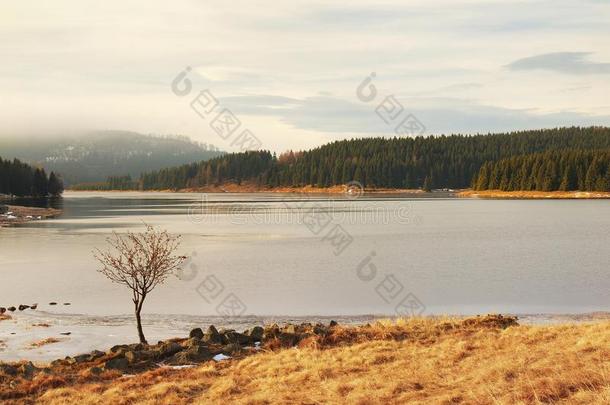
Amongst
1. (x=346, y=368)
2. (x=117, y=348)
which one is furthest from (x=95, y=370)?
(x=346, y=368)

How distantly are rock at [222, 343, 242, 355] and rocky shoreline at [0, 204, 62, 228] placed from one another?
2952 inches

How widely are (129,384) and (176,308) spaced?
14060mm

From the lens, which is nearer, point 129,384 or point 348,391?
point 348,391

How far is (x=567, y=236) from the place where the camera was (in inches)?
2430

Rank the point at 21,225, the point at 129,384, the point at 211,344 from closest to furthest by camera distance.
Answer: the point at 129,384, the point at 211,344, the point at 21,225

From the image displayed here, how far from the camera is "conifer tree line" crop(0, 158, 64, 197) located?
529ft

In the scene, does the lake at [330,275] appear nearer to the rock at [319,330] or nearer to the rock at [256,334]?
the rock at [256,334]

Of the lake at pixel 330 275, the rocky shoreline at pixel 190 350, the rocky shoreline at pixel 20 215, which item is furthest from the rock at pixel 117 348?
the rocky shoreline at pixel 20 215

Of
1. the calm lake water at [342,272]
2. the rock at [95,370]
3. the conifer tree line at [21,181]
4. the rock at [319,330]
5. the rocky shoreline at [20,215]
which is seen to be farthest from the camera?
the conifer tree line at [21,181]

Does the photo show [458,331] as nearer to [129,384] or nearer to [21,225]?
A: [129,384]

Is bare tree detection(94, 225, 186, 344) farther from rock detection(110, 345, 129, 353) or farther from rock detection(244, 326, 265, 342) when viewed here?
rock detection(244, 326, 265, 342)

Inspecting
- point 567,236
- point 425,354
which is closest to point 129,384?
point 425,354

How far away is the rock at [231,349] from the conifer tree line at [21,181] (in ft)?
520

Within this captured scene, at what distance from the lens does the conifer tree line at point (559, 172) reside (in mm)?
161750
